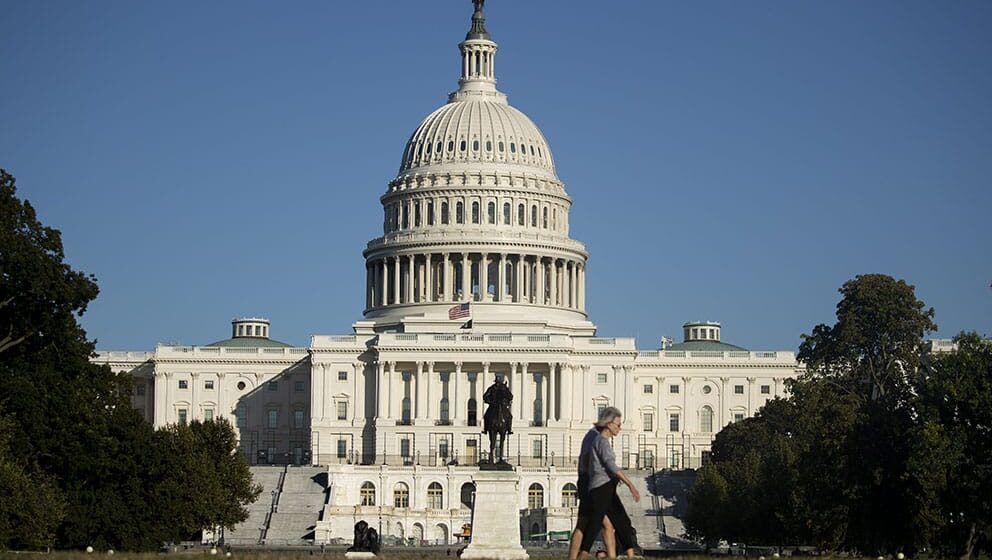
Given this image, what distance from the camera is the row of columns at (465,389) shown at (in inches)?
7170

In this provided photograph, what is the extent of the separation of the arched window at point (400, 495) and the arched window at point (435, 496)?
5.20 feet

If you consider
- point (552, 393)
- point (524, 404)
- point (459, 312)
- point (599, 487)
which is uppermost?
point (459, 312)

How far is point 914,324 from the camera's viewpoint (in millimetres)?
153750

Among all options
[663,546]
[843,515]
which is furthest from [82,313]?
[663,546]

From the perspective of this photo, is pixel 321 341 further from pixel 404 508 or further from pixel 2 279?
pixel 2 279

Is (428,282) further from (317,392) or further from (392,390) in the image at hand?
(317,392)

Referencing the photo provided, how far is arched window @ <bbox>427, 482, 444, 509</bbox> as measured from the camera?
16425 centimetres

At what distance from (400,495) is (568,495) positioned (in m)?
12.6

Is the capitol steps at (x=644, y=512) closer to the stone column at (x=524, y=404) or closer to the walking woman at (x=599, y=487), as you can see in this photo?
the stone column at (x=524, y=404)

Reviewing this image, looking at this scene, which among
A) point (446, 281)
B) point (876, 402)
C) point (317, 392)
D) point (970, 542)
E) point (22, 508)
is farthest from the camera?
point (446, 281)

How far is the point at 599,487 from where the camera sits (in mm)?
48219

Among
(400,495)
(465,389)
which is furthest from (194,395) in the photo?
(400,495)

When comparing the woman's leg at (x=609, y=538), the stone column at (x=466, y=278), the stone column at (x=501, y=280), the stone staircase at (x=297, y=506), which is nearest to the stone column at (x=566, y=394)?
the stone column at (x=501, y=280)

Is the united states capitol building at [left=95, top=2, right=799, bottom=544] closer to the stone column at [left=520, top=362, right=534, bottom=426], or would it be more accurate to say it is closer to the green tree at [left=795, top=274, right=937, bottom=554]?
the stone column at [left=520, top=362, right=534, bottom=426]
